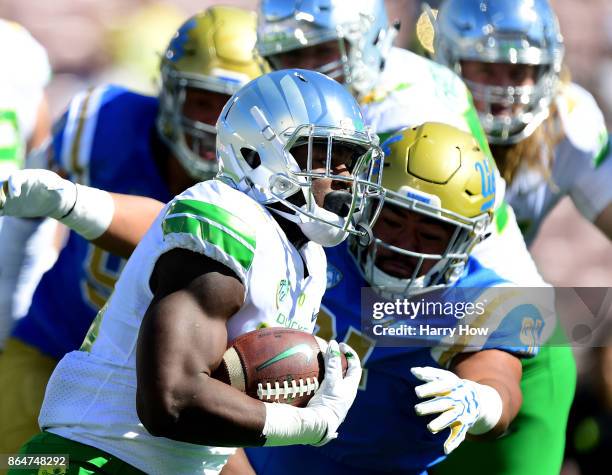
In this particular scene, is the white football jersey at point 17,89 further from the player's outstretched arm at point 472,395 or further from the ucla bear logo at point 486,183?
the player's outstretched arm at point 472,395

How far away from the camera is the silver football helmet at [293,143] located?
8.87 ft

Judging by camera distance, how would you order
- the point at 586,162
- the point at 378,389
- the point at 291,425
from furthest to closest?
the point at 586,162 < the point at 378,389 < the point at 291,425

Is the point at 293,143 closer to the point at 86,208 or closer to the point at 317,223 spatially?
the point at 317,223

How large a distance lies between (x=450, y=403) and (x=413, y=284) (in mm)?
605

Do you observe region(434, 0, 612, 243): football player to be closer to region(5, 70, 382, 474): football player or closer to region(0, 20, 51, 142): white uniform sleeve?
region(0, 20, 51, 142): white uniform sleeve

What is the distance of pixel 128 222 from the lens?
3.27 meters

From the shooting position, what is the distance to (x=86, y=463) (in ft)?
8.57

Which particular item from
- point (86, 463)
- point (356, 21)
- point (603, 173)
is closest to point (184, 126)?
point (356, 21)

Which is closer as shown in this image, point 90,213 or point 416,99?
point 90,213

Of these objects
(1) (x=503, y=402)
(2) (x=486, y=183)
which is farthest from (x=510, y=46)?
(1) (x=503, y=402)

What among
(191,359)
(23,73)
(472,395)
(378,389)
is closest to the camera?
(191,359)

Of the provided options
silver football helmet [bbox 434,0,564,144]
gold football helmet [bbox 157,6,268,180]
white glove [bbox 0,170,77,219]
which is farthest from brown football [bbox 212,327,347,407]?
silver football helmet [bbox 434,0,564,144]

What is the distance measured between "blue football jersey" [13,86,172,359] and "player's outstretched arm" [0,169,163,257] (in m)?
0.77

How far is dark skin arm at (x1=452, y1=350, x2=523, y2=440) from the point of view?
329 centimetres
